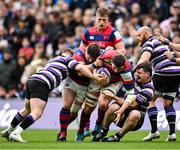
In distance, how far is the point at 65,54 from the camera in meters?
16.1

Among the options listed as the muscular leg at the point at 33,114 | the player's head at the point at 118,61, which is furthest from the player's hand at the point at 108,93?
the muscular leg at the point at 33,114

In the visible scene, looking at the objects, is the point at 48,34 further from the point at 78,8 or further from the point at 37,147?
the point at 37,147

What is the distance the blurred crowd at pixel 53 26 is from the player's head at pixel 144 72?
22.1 ft

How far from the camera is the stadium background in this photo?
24359 millimetres

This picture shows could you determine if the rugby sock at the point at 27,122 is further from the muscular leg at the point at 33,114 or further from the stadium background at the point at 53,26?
the stadium background at the point at 53,26

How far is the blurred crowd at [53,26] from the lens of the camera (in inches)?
961

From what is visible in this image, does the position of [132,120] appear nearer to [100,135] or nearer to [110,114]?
[110,114]

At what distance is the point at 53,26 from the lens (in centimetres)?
2659

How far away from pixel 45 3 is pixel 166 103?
11960 millimetres

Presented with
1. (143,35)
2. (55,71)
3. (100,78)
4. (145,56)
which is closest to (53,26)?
(143,35)

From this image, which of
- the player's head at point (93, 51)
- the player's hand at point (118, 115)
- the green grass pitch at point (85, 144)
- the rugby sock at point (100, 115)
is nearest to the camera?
the green grass pitch at point (85, 144)

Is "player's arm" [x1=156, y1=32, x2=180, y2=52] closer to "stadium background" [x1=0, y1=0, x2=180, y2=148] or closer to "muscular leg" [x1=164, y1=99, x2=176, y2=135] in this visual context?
"muscular leg" [x1=164, y1=99, x2=176, y2=135]

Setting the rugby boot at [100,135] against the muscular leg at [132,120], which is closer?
the muscular leg at [132,120]

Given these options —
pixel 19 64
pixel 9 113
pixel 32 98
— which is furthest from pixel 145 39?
pixel 19 64
